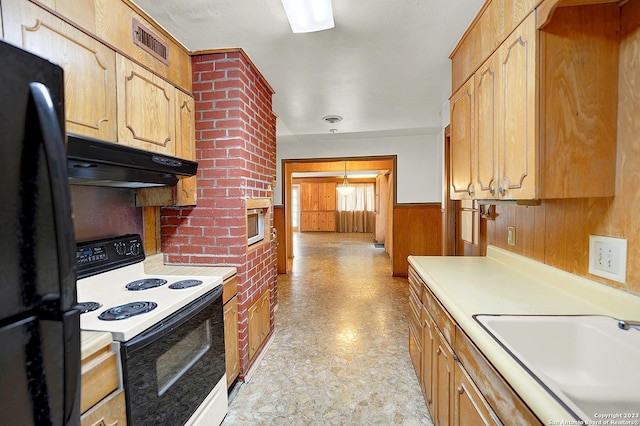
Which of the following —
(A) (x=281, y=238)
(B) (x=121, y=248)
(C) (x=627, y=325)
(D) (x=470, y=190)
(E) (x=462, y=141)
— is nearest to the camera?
(C) (x=627, y=325)

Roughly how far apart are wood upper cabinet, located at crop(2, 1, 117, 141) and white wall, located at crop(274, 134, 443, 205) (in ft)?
11.6

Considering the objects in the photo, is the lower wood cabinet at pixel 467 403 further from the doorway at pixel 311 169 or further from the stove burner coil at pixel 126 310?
the doorway at pixel 311 169

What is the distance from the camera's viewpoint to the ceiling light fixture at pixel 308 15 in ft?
4.81

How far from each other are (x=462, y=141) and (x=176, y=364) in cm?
212

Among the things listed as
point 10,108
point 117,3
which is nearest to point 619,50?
point 10,108

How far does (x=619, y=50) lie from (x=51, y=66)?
6.20ft

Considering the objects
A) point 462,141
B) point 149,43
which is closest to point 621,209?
point 462,141

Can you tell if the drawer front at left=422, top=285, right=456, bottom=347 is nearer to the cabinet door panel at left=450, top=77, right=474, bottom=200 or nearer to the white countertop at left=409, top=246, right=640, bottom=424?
the white countertop at left=409, top=246, right=640, bottom=424

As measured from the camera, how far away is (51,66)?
24.5 inches

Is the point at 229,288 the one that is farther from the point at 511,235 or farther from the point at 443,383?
the point at 511,235

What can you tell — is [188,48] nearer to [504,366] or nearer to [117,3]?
[117,3]

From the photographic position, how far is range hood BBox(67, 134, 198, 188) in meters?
1.07

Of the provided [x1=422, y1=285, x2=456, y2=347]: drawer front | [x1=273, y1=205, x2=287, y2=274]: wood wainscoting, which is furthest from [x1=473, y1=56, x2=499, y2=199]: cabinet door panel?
[x1=273, y1=205, x2=287, y2=274]: wood wainscoting

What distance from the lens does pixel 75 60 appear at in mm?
1156
